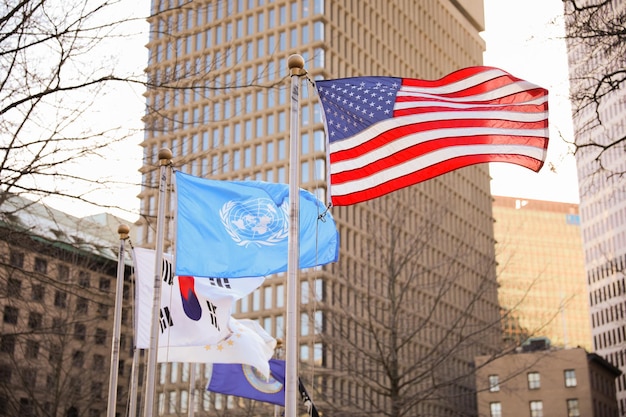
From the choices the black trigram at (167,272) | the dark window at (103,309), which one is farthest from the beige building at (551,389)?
the black trigram at (167,272)

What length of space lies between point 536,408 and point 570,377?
4484 mm

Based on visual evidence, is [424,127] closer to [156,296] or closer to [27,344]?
[156,296]

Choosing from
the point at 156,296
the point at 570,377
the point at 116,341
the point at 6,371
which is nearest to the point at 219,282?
the point at 156,296

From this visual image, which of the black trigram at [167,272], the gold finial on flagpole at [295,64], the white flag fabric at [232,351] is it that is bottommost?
the white flag fabric at [232,351]

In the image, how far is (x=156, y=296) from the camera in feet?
51.6

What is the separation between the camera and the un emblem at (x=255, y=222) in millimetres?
14789

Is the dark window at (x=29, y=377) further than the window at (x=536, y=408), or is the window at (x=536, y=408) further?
the window at (x=536, y=408)

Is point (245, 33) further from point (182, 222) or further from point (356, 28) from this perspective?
point (182, 222)

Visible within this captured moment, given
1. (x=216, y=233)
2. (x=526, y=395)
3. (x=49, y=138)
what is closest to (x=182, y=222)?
(x=216, y=233)

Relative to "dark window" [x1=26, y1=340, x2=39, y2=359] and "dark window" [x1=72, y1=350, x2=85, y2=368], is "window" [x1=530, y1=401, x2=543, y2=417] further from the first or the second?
"dark window" [x1=26, y1=340, x2=39, y2=359]

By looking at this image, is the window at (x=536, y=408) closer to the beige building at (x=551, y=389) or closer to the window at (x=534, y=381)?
the beige building at (x=551, y=389)

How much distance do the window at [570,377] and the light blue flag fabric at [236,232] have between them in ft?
249

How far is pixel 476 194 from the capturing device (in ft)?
387

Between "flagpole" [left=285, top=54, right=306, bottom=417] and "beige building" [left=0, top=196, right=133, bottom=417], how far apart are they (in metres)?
4.07
